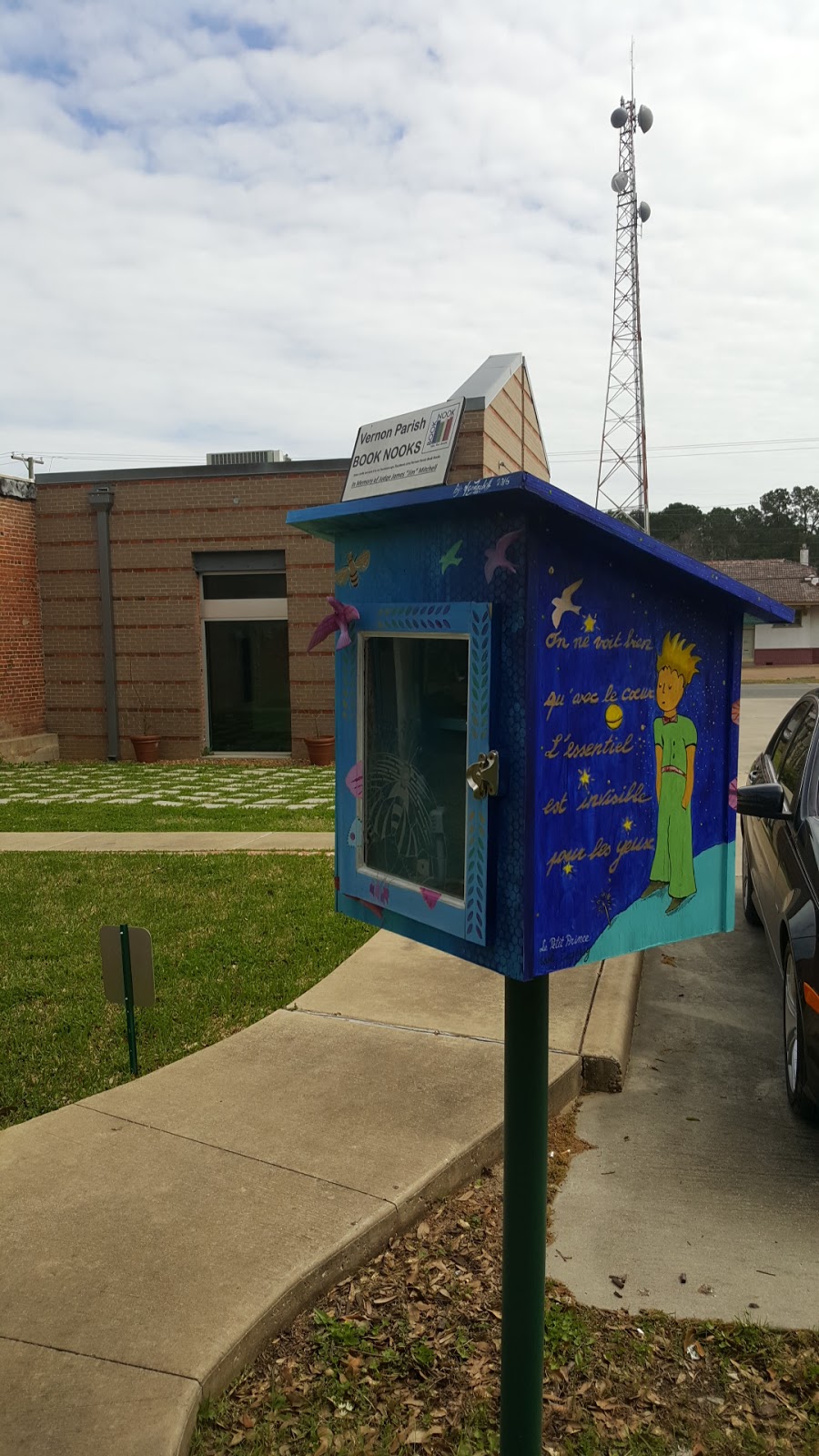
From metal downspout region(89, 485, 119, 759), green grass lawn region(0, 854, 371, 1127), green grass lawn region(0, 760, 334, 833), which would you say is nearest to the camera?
green grass lawn region(0, 854, 371, 1127)

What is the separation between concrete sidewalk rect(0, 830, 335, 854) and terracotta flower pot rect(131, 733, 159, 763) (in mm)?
7079

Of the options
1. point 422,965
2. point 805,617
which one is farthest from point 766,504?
point 422,965

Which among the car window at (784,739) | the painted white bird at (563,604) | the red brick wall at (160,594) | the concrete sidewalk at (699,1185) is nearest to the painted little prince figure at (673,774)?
the painted white bird at (563,604)

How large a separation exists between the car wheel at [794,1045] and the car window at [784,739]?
1.70 meters

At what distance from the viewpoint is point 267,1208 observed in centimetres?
330

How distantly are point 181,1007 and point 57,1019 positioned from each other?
58 centimetres

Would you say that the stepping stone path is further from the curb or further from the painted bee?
the painted bee

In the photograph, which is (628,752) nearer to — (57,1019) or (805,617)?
(57,1019)

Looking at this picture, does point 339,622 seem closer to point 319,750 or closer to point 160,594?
point 319,750

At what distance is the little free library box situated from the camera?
1.93 metres

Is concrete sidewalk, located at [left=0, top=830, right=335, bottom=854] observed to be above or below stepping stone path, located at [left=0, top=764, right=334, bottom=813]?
above

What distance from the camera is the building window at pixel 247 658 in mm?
17344

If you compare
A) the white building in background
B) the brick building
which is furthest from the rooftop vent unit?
the white building in background

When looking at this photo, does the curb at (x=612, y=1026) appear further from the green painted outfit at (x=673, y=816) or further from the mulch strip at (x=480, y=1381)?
the green painted outfit at (x=673, y=816)
